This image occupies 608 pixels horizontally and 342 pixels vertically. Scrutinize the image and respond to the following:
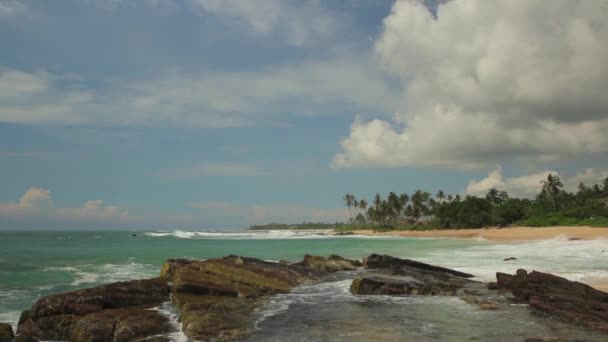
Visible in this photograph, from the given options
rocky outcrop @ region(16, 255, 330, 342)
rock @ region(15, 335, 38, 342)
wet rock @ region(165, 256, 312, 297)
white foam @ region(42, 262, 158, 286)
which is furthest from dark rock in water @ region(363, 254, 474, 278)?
rock @ region(15, 335, 38, 342)

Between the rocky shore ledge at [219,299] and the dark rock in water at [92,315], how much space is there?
0.10ft

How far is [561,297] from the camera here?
17.2m

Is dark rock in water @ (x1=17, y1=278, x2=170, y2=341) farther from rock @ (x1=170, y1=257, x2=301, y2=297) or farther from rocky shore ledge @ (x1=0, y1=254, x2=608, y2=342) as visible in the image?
rock @ (x1=170, y1=257, x2=301, y2=297)

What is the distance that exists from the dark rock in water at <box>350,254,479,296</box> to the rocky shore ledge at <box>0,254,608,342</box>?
2.1 inches

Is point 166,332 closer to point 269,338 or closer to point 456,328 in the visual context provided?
point 269,338

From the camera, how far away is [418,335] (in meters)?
12.8

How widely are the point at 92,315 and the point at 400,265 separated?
66.9 ft

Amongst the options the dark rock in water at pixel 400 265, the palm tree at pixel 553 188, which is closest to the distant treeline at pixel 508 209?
the palm tree at pixel 553 188

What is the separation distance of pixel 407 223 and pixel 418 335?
155m

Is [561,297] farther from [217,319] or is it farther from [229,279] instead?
[229,279]

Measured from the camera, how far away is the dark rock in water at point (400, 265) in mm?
28234

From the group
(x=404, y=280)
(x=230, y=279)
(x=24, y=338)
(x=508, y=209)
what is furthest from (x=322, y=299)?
(x=508, y=209)

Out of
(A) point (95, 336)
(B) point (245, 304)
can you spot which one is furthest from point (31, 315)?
(B) point (245, 304)

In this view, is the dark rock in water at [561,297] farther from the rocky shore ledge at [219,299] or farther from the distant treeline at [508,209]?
the distant treeline at [508,209]
